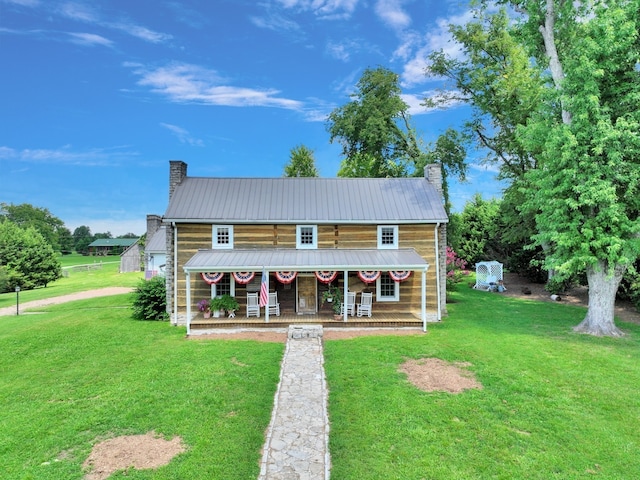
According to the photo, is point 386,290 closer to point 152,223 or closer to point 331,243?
point 331,243

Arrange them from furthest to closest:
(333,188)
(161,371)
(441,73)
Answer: (441,73)
(333,188)
(161,371)

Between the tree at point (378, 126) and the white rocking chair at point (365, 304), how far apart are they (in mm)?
14054

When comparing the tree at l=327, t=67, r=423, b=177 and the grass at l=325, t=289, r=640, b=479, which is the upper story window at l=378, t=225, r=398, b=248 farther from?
the tree at l=327, t=67, r=423, b=177

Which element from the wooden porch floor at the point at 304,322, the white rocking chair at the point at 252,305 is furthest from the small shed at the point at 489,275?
the white rocking chair at the point at 252,305

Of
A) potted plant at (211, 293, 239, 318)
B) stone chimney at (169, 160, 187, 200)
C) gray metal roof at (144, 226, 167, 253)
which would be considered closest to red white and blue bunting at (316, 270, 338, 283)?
potted plant at (211, 293, 239, 318)

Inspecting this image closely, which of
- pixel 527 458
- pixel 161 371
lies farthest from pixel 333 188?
pixel 527 458

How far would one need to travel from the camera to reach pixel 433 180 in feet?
61.5

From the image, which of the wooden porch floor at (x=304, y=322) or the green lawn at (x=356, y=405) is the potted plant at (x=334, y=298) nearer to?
the wooden porch floor at (x=304, y=322)

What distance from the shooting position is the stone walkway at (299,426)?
5691 millimetres

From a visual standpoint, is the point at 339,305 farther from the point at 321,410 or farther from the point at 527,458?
the point at 527,458

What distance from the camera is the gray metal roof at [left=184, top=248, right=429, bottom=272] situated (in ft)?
48.3

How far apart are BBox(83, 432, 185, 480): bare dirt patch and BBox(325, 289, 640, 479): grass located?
2898mm

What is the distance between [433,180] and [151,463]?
55.2 feet

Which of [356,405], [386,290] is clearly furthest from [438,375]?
[386,290]
